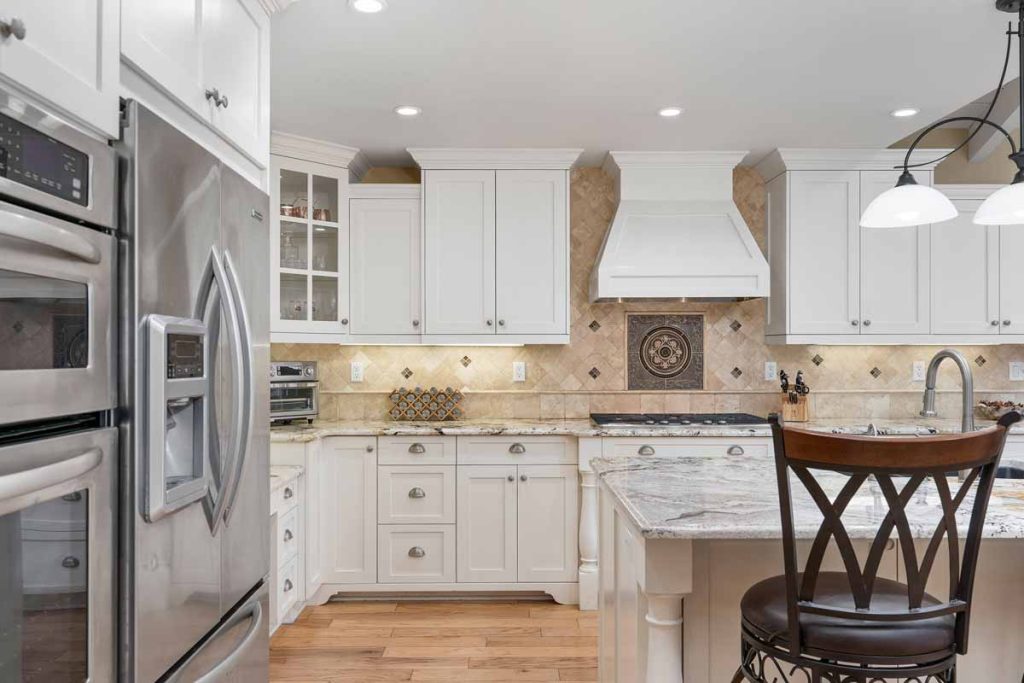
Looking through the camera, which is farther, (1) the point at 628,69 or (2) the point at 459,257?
(2) the point at 459,257

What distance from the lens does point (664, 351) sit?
4246mm

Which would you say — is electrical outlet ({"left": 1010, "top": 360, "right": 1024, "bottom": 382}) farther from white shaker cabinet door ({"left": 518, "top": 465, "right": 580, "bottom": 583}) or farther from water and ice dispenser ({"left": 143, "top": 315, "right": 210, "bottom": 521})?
water and ice dispenser ({"left": 143, "top": 315, "right": 210, "bottom": 521})

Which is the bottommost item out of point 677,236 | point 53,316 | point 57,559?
point 57,559

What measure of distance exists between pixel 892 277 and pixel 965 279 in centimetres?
44

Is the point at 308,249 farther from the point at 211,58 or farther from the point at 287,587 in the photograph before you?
the point at 211,58

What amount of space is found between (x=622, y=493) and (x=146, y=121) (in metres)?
1.41

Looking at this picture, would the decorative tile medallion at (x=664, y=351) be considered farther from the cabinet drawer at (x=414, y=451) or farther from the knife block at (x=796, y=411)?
the cabinet drawer at (x=414, y=451)

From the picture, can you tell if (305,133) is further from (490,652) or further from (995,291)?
(995,291)

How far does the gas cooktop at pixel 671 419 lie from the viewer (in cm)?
372

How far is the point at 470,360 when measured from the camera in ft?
Answer: 13.7

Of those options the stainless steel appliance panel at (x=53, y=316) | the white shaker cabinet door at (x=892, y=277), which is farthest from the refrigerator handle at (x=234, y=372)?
the white shaker cabinet door at (x=892, y=277)

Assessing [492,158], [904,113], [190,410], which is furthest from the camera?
[492,158]

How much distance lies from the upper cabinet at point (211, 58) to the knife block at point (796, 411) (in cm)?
331

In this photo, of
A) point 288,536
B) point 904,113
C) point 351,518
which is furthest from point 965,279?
point 288,536
